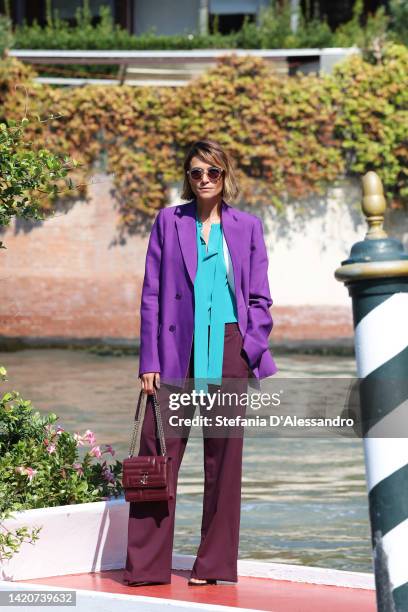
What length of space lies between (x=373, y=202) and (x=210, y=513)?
2183 mm

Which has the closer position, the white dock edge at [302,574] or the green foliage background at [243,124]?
the white dock edge at [302,574]

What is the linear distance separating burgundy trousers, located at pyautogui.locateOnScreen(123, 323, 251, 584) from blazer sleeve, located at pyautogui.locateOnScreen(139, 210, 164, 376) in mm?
125

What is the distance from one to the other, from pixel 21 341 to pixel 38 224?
1793 millimetres

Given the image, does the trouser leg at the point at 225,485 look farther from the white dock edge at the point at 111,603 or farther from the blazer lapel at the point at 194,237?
the white dock edge at the point at 111,603

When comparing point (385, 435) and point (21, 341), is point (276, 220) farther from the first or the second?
point (385, 435)

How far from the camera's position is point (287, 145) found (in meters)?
20.1

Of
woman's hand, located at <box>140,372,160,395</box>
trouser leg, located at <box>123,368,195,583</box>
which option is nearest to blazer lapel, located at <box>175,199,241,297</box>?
woman's hand, located at <box>140,372,160,395</box>

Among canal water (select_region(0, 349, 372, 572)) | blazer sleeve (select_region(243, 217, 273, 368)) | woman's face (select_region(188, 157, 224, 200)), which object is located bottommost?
canal water (select_region(0, 349, 372, 572))

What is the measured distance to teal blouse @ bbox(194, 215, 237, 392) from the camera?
16.7ft

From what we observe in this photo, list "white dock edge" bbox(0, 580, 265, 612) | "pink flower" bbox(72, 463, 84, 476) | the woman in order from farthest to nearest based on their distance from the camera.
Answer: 1. "pink flower" bbox(72, 463, 84, 476)
2. the woman
3. "white dock edge" bbox(0, 580, 265, 612)

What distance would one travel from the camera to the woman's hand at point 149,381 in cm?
505

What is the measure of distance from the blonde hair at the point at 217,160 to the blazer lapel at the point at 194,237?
3.1 inches

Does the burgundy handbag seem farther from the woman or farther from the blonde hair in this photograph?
the blonde hair

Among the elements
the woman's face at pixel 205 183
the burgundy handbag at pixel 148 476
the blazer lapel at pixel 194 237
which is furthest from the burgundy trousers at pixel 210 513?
the woman's face at pixel 205 183
